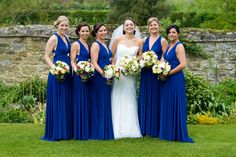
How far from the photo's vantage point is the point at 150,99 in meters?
10.3

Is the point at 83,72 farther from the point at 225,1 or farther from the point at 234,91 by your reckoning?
the point at 225,1

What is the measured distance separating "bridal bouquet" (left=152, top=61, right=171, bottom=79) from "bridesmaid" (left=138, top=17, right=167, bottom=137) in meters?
0.38

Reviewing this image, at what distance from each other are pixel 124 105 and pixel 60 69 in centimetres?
133

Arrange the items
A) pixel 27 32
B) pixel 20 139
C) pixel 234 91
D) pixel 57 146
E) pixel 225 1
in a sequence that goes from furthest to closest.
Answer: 1. pixel 225 1
2. pixel 27 32
3. pixel 234 91
4. pixel 20 139
5. pixel 57 146

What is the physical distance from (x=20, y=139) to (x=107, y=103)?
5.37ft

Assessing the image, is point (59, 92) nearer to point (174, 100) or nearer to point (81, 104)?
point (81, 104)

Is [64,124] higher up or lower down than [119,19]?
lower down

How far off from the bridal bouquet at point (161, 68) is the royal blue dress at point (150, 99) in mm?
380

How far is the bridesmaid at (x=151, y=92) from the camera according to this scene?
405 inches

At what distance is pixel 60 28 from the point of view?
10.1 metres

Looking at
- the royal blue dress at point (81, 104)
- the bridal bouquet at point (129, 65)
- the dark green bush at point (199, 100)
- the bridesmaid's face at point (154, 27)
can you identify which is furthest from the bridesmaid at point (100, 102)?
the dark green bush at point (199, 100)

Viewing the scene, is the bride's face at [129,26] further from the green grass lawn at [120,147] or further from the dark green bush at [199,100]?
the dark green bush at [199,100]

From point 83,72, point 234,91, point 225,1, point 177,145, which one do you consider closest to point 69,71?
point 83,72

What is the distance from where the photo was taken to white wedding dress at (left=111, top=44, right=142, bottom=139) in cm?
1031
